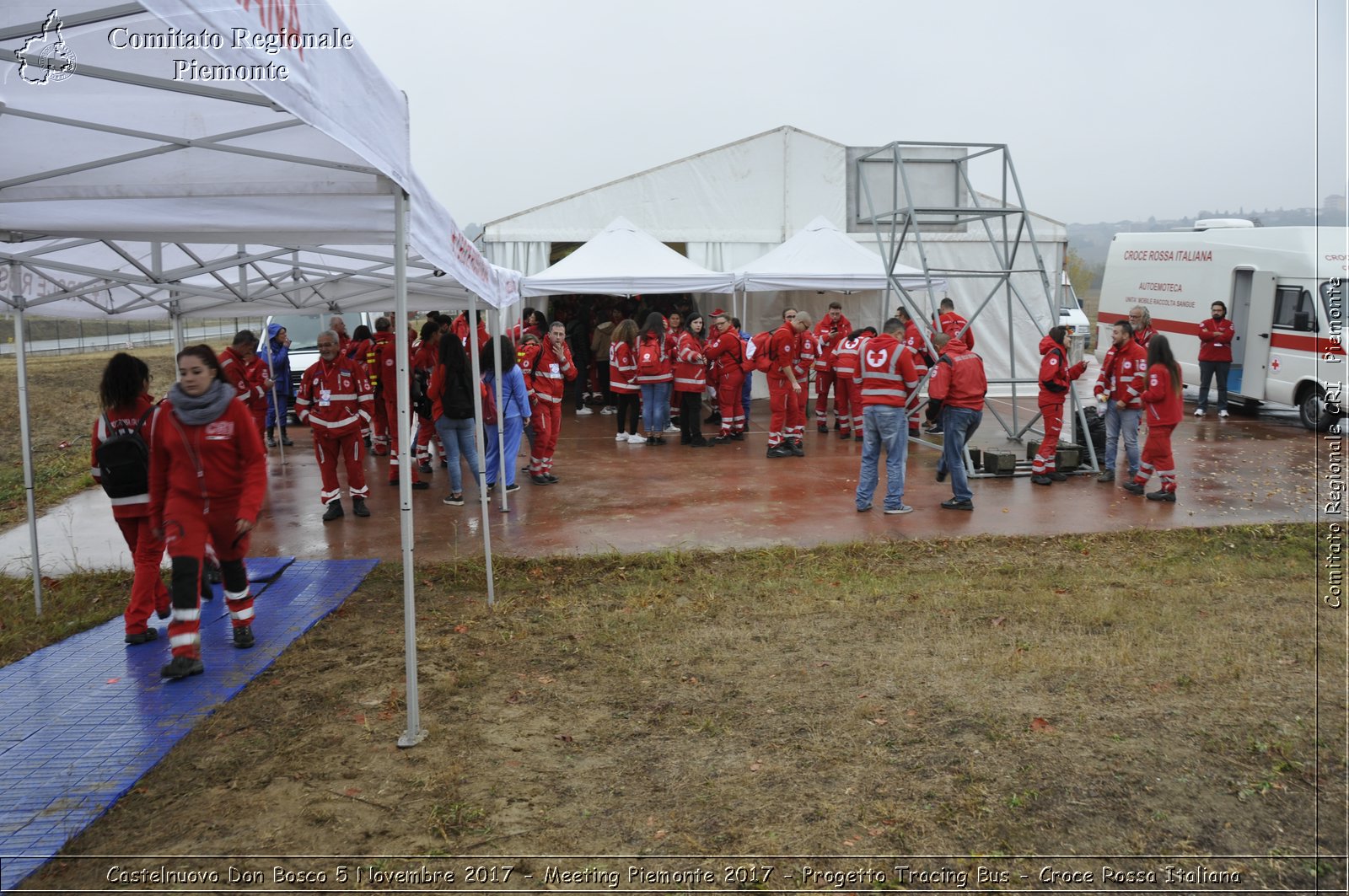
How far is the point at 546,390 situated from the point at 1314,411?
464 inches

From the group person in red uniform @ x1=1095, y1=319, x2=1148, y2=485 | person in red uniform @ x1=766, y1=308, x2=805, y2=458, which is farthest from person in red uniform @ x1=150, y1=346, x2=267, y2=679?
person in red uniform @ x1=1095, y1=319, x2=1148, y2=485

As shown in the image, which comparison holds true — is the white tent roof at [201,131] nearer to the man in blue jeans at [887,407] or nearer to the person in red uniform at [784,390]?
the man in blue jeans at [887,407]

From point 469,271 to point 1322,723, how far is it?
547 cm

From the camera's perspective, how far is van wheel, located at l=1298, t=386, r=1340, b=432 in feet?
47.1

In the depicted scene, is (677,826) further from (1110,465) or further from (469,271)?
(1110,465)

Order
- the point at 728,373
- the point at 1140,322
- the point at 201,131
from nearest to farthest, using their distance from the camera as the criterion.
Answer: the point at 201,131 < the point at 1140,322 < the point at 728,373

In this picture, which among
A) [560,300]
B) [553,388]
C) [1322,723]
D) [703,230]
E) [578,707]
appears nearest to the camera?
[1322,723]

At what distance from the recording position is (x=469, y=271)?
6.51 m

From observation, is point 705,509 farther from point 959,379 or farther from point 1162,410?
point 1162,410

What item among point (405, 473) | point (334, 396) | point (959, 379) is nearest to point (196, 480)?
point (405, 473)

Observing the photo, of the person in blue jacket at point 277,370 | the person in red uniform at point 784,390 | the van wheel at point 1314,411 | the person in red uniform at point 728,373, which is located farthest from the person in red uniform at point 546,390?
the van wheel at point 1314,411

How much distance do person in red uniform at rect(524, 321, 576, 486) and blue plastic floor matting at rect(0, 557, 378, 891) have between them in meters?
4.28

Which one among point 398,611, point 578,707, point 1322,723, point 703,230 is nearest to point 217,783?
point 578,707

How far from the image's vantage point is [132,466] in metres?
6.10
